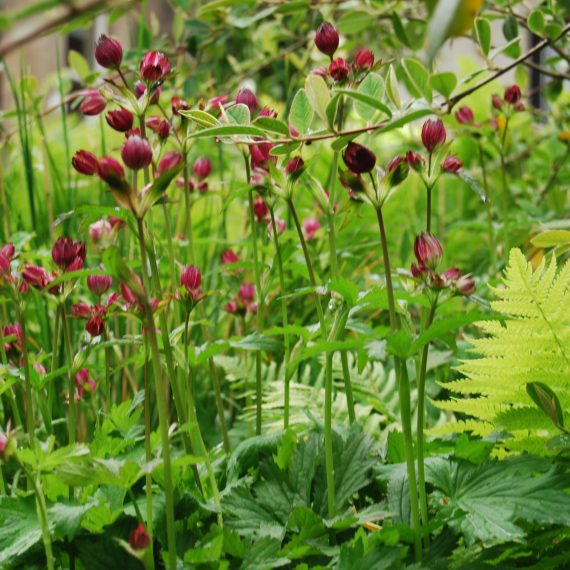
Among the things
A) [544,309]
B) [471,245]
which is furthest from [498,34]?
[544,309]

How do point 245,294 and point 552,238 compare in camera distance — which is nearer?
point 552,238

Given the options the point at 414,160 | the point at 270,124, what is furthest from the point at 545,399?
the point at 270,124

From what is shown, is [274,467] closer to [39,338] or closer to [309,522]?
[309,522]

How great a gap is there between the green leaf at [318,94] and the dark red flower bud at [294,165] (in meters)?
0.07

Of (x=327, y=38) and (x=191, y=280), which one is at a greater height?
(x=327, y=38)

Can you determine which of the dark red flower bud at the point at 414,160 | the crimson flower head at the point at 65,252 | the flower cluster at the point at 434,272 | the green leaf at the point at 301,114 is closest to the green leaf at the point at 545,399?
the flower cluster at the point at 434,272

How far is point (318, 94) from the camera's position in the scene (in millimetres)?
738

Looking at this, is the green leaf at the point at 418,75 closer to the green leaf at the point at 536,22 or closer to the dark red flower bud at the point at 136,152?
the dark red flower bud at the point at 136,152

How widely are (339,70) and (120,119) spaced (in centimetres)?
22

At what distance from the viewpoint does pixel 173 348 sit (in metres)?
0.74

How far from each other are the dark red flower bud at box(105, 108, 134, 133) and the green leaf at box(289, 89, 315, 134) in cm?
16

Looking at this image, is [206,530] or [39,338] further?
[39,338]

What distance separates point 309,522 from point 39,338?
30.5 inches

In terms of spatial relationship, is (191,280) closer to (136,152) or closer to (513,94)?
(136,152)
